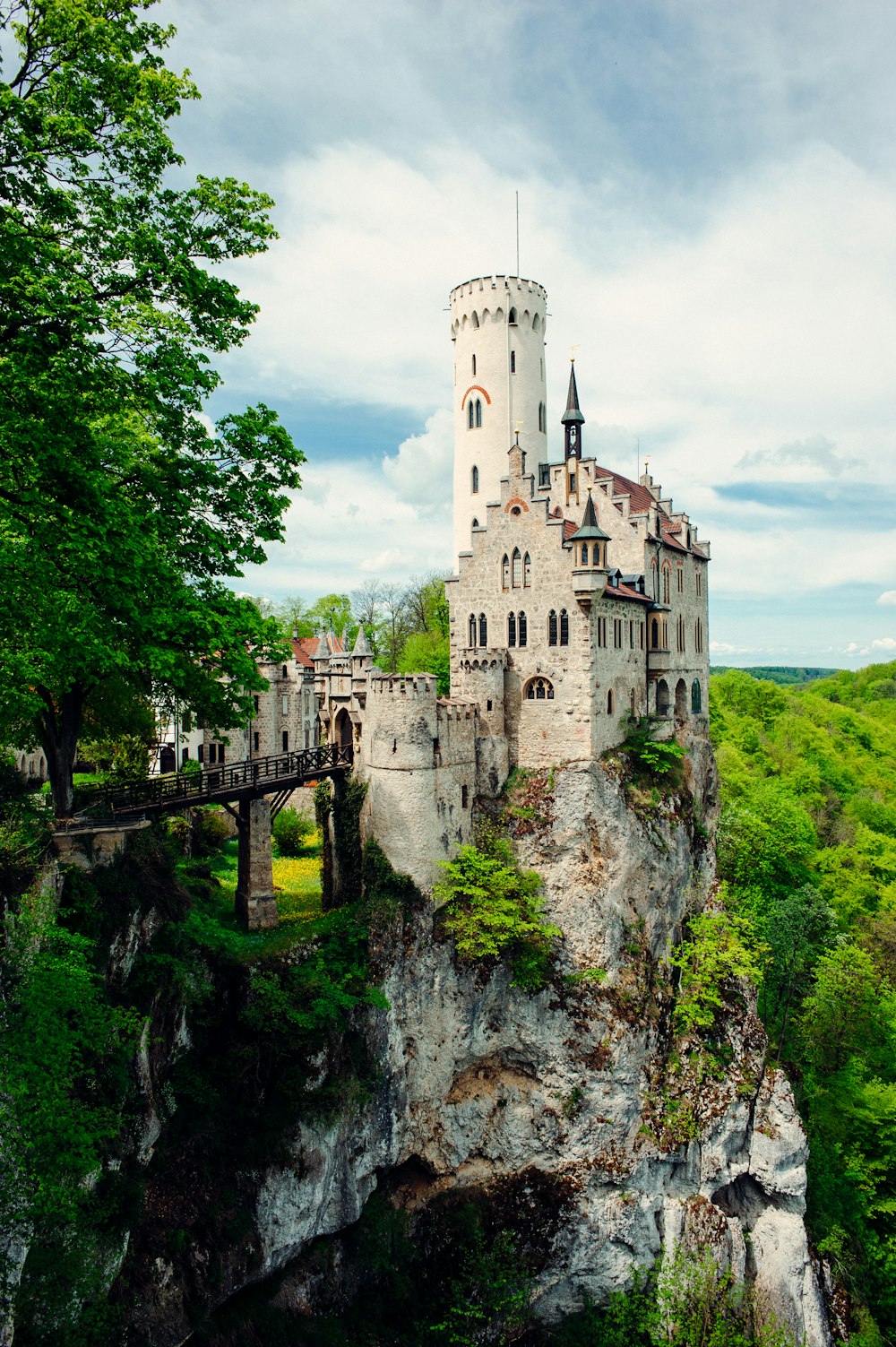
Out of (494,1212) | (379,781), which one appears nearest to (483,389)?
(379,781)

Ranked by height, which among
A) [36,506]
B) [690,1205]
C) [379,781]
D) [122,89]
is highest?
[122,89]

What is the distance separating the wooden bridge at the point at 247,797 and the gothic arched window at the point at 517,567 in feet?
35.4

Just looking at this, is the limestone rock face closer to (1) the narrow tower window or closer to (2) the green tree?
(1) the narrow tower window

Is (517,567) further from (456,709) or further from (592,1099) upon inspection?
(592,1099)

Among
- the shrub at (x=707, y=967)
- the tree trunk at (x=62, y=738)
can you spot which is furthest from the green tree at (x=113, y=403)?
the shrub at (x=707, y=967)

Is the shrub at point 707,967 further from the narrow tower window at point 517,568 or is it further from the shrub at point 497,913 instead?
the narrow tower window at point 517,568

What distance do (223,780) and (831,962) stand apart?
3482 centimetres

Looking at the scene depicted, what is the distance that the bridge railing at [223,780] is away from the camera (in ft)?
80.0

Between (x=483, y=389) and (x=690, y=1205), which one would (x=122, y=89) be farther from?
(x=690, y=1205)

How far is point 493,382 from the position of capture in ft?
139

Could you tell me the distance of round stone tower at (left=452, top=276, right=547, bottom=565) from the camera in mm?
42062

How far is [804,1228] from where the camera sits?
119ft

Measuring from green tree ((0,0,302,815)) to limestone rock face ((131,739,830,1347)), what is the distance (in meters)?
17.6

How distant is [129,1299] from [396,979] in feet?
41.9
